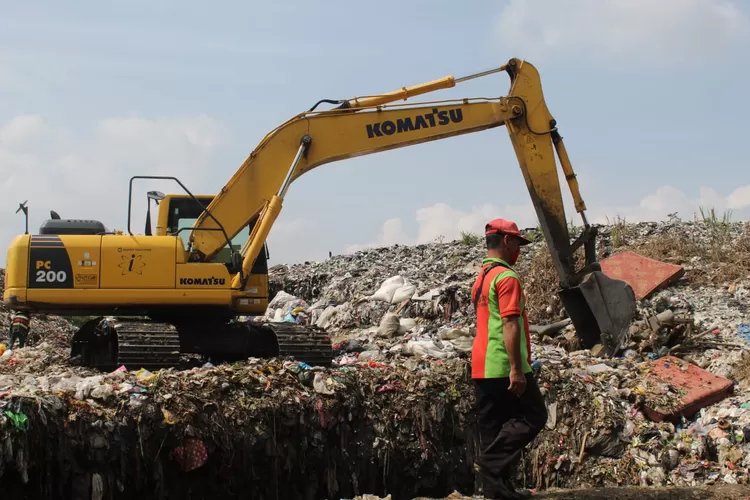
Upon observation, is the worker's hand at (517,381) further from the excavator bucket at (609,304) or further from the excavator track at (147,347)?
the excavator bucket at (609,304)

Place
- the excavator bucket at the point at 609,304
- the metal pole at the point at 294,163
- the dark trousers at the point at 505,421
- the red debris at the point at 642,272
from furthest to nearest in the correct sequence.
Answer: the red debris at the point at 642,272, the excavator bucket at the point at 609,304, the metal pole at the point at 294,163, the dark trousers at the point at 505,421

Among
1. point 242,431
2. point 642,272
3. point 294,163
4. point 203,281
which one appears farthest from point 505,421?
point 642,272

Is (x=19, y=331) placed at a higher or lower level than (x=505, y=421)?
higher

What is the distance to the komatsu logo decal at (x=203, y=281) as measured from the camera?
27.1ft

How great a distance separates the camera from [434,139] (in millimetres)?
9062

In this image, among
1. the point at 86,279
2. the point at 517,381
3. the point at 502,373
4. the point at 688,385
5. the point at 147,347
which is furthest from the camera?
the point at 86,279

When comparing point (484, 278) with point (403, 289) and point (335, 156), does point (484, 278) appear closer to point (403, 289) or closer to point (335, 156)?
point (335, 156)

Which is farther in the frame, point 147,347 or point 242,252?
point 242,252

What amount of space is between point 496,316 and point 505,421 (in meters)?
0.62

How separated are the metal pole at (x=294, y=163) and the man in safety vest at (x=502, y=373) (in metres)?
3.92

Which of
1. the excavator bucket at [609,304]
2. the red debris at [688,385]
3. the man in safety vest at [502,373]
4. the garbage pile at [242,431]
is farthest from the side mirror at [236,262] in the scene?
the red debris at [688,385]

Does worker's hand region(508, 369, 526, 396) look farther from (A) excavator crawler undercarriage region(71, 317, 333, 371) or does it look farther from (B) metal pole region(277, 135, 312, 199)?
(B) metal pole region(277, 135, 312, 199)

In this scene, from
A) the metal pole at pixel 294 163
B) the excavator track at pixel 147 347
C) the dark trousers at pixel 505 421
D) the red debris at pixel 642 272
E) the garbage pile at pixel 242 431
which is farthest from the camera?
the red debris at pixel 642 272

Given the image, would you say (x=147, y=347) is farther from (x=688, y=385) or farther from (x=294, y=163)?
(x=688, y=385)
